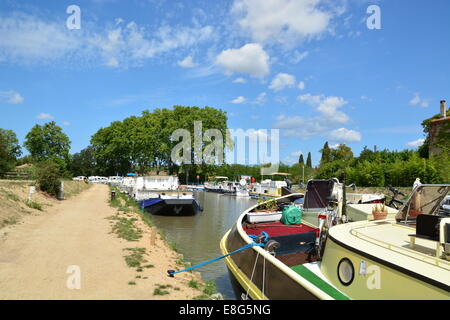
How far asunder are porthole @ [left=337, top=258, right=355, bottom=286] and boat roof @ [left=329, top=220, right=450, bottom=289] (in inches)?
10.8

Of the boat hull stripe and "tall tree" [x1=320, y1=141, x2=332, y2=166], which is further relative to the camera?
"tall tree" [x1=320, y1=141, x2=332, y2=166]

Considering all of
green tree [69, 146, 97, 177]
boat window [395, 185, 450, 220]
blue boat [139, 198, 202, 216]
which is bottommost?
blue boat [139, 198, 202, 216]

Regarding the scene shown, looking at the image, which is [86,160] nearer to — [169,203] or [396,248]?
[169,203]

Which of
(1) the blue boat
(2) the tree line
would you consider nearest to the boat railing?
(1) the blue boat

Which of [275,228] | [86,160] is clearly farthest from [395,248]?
[86,160]

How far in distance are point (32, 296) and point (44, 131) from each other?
64.6m

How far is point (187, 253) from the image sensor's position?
42.7ft

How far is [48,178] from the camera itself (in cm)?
2412

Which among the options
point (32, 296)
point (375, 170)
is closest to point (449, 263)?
point (32, 296)

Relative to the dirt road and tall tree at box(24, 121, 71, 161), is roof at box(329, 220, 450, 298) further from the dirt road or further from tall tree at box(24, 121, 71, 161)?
tall tree at box(24, 121, 71, 161)

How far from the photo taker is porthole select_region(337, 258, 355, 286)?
500 cm

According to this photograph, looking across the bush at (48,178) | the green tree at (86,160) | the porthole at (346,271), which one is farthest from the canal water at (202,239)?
the green tree at (86,160)

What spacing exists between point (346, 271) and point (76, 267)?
6325 millimetres
